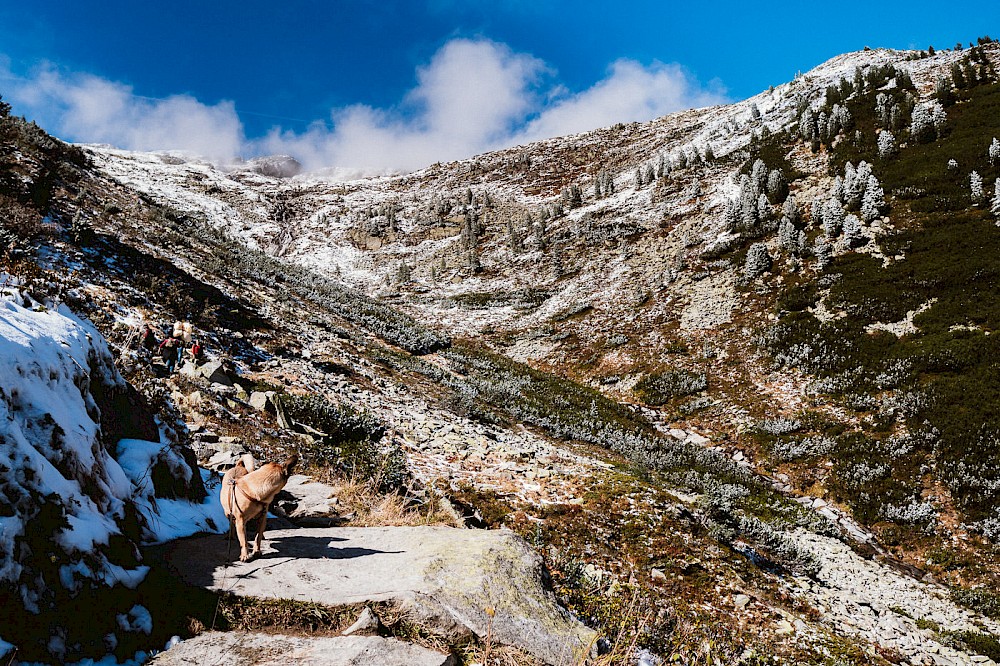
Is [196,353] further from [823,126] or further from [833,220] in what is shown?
[823,126]

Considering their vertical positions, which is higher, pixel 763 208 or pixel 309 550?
pixel 763 208

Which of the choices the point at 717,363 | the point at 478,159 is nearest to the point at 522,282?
the point at 717,363

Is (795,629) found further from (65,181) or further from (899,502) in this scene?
(65,181)

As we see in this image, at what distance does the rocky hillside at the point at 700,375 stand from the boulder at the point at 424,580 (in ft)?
2.58

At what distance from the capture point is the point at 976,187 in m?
23.7

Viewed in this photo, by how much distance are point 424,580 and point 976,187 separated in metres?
31.9

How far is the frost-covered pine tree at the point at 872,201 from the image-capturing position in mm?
26038

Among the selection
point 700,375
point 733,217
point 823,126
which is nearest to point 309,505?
point 700,375

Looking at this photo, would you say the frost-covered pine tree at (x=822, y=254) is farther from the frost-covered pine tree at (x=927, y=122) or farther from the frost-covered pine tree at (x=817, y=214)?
the frost-covered pine tree at (x=927, y=122)

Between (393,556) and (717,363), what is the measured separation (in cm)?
2117

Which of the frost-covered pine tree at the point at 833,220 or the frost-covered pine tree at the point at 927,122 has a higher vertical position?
the frost-covered pine tree at the point at 927,122

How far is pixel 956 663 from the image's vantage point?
801 centimetres

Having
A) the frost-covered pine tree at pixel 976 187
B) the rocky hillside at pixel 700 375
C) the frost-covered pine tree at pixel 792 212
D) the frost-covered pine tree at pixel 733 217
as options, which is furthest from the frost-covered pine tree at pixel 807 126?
the frost-covered pine tree at pixel 976 187

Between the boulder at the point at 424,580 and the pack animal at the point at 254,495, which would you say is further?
the pack animal at the point at 254,495
